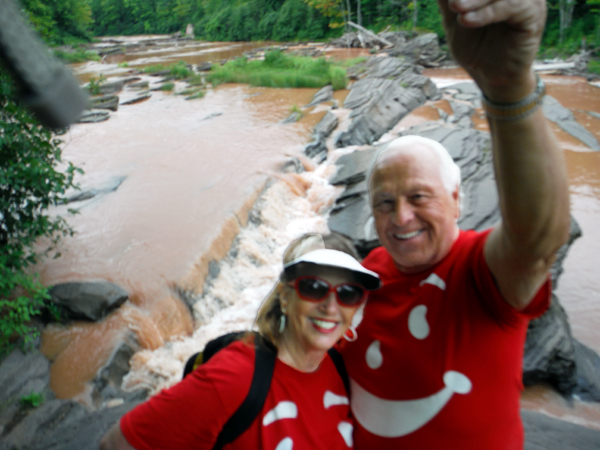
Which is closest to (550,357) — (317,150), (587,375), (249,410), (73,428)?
(587,375)

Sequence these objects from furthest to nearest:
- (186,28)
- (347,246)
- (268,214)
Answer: (186,28), (268,214), (347,246)

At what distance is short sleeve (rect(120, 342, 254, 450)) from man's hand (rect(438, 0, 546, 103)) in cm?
109

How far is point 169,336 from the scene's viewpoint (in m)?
4.59

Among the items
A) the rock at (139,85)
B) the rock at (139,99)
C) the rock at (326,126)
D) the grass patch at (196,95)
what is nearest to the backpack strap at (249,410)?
the rock at (326,126)

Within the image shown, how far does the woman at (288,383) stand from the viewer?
1321 mm

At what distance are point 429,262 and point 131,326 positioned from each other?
3.95 m

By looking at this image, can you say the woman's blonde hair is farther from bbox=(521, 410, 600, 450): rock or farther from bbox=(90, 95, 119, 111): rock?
bbox=(90, 95, 119, 111): rock

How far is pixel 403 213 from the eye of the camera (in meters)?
1.43

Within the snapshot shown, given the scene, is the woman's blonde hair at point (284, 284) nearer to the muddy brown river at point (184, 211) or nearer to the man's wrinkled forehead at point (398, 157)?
the man's wrinkled forehead at point (398, 157)

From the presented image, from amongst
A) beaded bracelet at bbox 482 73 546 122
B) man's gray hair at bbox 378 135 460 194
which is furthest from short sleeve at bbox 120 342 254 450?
beaded bracelet at bbox 482 73 546 122

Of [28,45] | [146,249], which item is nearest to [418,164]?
[28,45]

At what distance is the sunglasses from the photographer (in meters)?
1.53

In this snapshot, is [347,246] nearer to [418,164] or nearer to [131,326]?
[418,164]

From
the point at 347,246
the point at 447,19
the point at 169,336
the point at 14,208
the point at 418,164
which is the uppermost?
the point at 447,19
